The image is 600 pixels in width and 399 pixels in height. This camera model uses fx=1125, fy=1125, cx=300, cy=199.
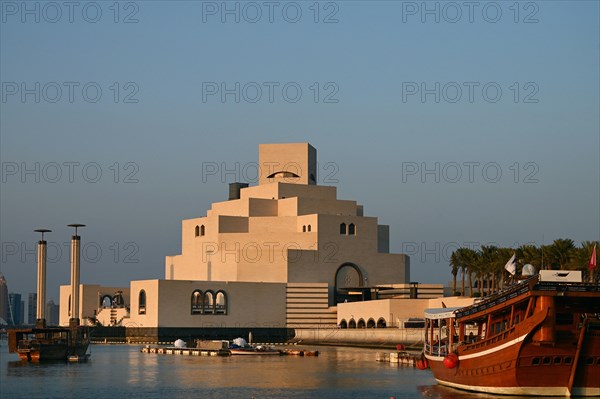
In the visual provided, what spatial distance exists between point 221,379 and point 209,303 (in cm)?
7396

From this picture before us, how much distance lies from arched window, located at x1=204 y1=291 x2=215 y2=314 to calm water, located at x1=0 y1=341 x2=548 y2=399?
4421 centimetres

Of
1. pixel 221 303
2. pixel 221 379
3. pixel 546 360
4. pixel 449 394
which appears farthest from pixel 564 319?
pixel 221 303

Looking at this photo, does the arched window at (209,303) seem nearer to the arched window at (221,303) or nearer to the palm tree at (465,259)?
the arched window at (221,303)

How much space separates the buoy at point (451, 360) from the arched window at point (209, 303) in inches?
3387

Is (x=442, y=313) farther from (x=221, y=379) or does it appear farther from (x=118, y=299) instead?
(x=118, y=299)

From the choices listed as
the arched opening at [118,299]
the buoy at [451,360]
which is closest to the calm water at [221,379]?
the buoy at [451,360]

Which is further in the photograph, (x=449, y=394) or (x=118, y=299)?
(x=118, y=299)

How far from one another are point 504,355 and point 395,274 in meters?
101

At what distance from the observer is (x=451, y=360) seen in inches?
2112

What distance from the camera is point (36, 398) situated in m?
56.7

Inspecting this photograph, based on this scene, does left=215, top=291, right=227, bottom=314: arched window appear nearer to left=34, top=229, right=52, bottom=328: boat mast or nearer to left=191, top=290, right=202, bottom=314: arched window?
left=191, top=290, right=202, bottom=314: arched window

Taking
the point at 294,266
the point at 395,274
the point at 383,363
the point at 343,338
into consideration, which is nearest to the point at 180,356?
the point at 383,363

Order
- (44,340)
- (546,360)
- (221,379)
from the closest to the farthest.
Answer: (546,360) < (221,379) < (44,340)

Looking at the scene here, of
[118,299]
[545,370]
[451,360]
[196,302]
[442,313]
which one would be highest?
[118,299]
